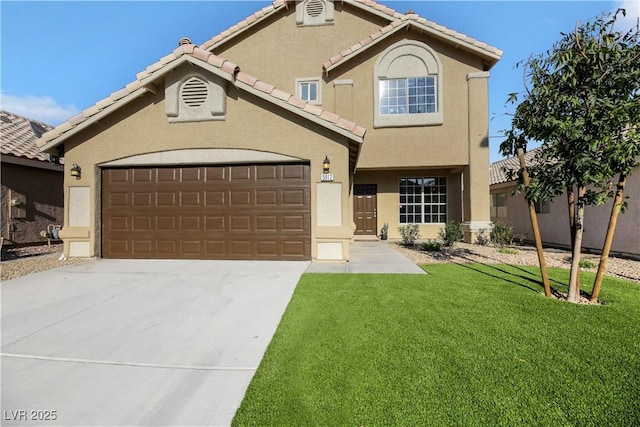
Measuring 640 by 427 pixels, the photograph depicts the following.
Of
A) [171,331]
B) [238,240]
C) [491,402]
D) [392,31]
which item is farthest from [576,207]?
[392,31]

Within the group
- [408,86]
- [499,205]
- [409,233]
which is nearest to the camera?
[408,86]

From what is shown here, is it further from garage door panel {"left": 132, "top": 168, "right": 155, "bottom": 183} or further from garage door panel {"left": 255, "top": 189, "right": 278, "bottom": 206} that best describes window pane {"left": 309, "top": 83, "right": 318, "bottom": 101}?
garage door panel {"left": 132, "top": 168, "right": 155, "bottom": 183}

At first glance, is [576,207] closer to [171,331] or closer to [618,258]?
[618,258]

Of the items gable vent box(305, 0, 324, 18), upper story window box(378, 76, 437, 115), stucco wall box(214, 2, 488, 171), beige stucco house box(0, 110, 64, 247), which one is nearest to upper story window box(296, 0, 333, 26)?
gable vent box(305, 0, 324, 18)

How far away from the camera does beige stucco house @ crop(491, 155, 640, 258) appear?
29.3ft

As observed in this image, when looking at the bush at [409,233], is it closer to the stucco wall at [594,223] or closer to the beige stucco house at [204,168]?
the beige stucco house at [204,168]

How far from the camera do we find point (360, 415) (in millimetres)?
2326

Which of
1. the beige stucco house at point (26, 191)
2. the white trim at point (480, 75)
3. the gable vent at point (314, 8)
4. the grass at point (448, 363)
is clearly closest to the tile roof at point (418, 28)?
the white trim at point (480, 75)

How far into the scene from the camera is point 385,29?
11953mm

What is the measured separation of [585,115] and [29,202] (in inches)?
654

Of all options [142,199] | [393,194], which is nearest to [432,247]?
[393,194]

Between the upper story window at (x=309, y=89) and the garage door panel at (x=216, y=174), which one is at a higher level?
the upper story window at (x=309, y=89)

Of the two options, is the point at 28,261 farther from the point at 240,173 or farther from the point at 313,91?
the point at 313,91

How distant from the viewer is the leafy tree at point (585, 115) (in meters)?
4.46
